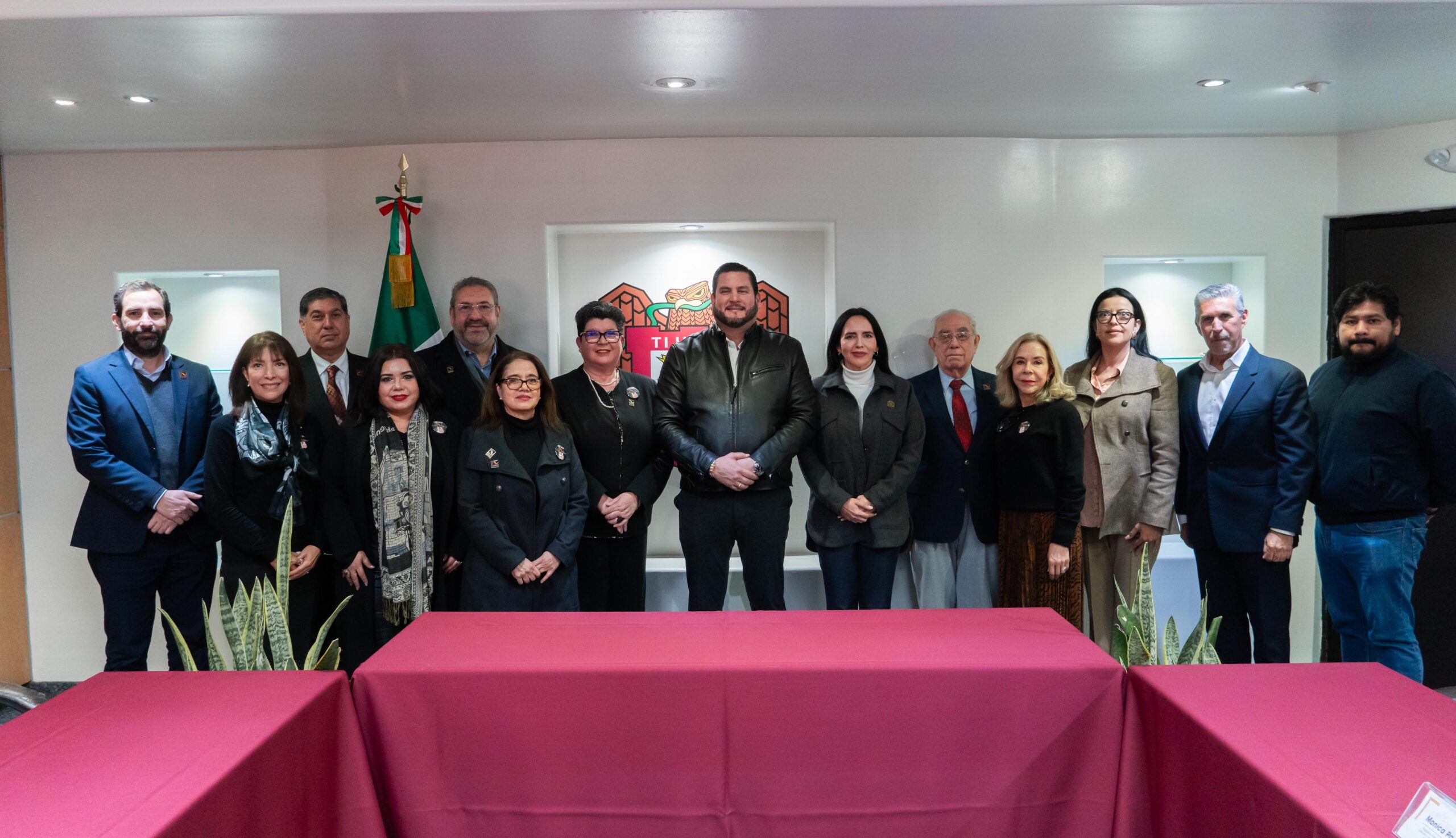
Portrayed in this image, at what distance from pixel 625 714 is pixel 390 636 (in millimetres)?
1970

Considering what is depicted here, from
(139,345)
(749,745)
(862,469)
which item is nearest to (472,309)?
(139,345)

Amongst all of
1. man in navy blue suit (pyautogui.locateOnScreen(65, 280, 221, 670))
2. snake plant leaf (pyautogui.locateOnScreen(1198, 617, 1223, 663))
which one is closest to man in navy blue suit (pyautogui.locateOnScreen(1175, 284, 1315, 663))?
snake plant leaf (pyautogui.locateOnScreen(1198, 617, 1223, 663))

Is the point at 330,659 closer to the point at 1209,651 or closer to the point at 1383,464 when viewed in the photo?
the point at 1209,651

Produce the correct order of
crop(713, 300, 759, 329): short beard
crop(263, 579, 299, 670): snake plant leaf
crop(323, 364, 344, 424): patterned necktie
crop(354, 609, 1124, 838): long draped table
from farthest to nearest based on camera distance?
crop(323, 364, 344, 424): patterned necktie, crop(713, 300, 759, 329): short beard, crop(263, 579, 299, 670): snake plant leaf, crop(354, 609, 1124, 838): long draped table

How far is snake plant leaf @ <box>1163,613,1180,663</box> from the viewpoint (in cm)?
236

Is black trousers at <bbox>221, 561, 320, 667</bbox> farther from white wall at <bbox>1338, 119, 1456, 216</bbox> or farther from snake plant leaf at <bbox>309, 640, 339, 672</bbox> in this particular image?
white wall at <bbox>1338, 119, 1456, 216</bbox>

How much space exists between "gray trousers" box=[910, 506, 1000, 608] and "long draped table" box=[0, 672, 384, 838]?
2.71m

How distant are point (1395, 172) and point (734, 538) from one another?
3.85m

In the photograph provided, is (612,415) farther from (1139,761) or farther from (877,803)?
(1139,761)

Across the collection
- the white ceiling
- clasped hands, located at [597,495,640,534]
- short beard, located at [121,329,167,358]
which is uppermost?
the white ceiling

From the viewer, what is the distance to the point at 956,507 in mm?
4004

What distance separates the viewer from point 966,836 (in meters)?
1.95

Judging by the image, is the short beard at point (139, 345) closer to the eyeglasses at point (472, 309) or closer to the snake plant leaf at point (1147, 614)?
the eyeglasses at point (472, 309)

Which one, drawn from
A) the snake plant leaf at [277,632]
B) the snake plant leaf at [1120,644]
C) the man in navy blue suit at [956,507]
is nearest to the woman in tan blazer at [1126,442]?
the man in navy blue suit at [956,507]
